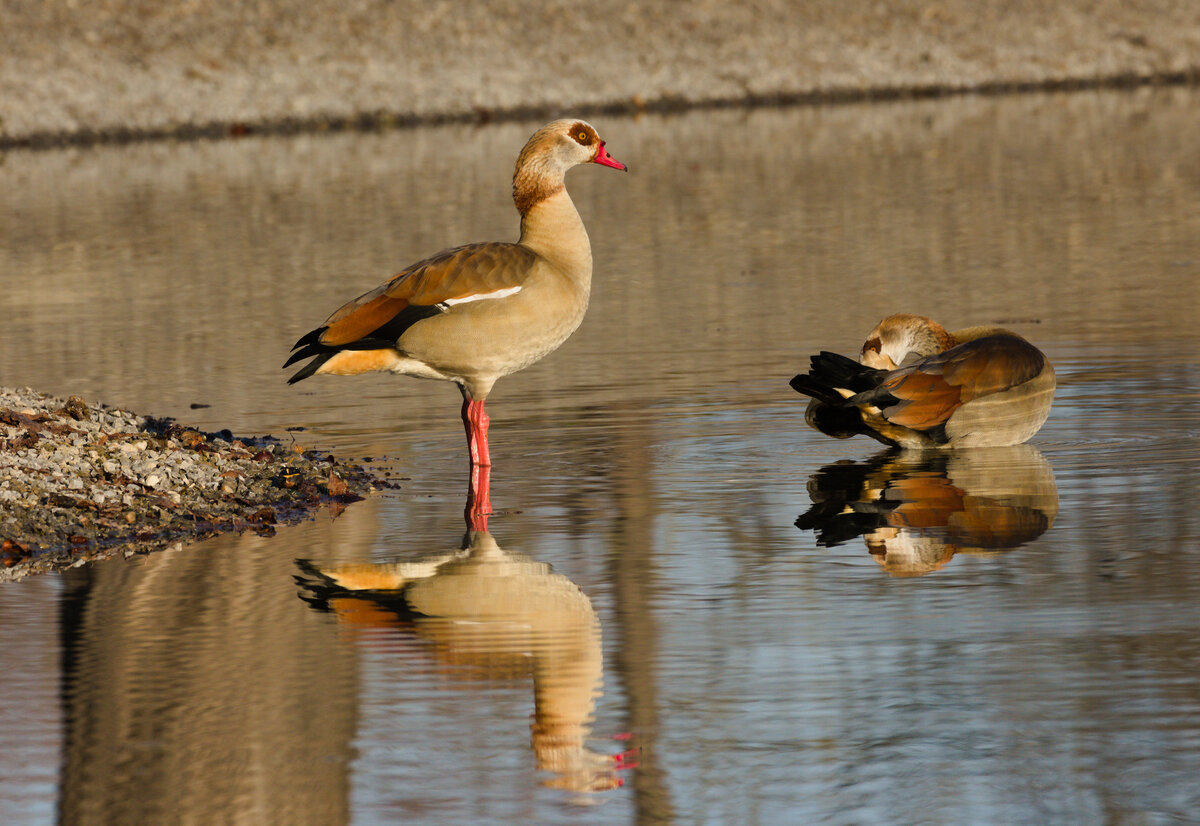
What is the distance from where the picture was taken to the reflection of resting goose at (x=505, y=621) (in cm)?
562

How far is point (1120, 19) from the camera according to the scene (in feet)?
170

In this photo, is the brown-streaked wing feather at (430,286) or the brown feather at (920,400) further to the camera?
the brown feather at (920,400)

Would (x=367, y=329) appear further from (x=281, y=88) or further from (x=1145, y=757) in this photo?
(x=281, y=88)

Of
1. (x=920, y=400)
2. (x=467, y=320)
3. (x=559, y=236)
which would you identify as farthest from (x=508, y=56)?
(x=920, y=400)

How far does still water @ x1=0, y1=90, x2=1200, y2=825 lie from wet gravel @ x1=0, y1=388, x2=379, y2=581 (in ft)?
1.05

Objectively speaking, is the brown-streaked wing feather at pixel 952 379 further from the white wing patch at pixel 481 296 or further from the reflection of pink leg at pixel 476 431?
the reflection of pink leg at pixel 476 431

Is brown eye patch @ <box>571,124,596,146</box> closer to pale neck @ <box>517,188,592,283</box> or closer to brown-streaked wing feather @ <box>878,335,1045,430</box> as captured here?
pale neck @ <box>517,188,592,283</box>

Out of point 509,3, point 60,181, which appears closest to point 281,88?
point 509,3

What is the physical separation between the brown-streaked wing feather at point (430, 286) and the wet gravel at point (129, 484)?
2.54 ft

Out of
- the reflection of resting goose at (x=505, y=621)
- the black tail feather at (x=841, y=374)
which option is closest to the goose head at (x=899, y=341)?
the black tail feather at (x=841, y=374)

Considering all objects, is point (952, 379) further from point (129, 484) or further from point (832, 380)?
point (129, 484)

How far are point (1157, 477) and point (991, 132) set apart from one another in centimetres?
2688

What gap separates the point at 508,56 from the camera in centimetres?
4781

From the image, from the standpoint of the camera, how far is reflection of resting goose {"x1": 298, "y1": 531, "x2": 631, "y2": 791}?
18.4 feet
